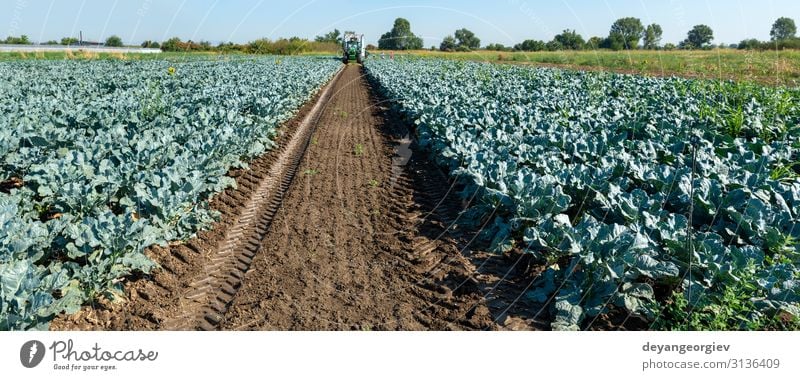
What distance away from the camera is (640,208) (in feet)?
15.0

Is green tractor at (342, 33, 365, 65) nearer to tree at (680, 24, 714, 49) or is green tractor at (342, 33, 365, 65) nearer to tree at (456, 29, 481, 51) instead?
tree at (456, 29, 481, 51)

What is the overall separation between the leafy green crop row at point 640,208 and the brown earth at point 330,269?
350 mm

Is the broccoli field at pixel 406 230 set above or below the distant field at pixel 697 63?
below

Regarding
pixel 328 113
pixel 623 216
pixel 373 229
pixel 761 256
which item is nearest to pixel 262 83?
pixel 328 113

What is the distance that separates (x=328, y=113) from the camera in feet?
51.2

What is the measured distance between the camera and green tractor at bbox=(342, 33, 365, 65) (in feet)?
136

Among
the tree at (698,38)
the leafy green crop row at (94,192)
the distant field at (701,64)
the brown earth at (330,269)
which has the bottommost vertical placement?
the brown earth at (330,269)

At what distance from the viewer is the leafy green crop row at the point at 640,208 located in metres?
3.70
